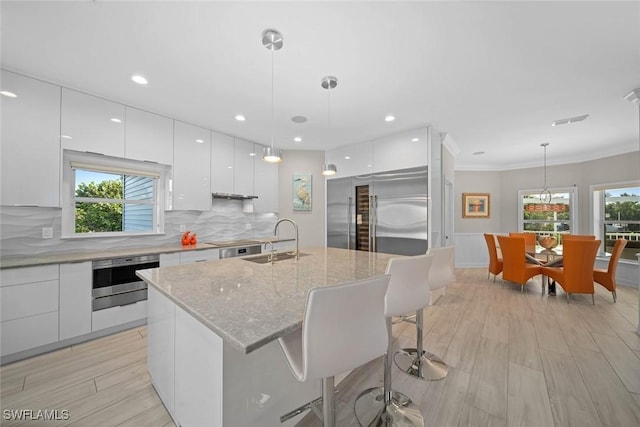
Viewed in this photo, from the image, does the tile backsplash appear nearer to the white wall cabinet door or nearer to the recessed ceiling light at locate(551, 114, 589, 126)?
the white wall cabinet door

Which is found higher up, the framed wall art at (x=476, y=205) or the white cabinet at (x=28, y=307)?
the framed wall art at (x=476, y=205)

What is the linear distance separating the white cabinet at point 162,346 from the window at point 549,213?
7.61 meters

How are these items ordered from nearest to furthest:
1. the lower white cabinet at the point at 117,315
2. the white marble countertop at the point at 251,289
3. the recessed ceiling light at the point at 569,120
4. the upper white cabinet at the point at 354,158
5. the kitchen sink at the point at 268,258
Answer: the white marble countertop at the point at 251,289, the kitchen sink at the point at 268,258, the lower white cabinet at the point at 117,315, the recessed ceiling light at the point at 569,120, the upper white cabinet at the point at 354,158

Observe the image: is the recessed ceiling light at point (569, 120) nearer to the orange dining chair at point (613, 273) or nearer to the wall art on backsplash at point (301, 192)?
the orange dining chair at point (613, 273)

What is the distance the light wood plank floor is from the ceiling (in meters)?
2.65

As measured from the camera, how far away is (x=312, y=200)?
16.3 ft

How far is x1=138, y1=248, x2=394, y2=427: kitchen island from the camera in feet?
3.18

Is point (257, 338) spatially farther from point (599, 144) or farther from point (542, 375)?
point (599, 144)

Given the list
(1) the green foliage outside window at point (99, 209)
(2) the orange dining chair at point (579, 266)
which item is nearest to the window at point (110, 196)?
(1) the green foliage outside window at point (99, 209)

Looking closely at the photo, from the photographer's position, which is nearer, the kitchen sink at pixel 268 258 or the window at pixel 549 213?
the kitchen sink at pixel 268 258

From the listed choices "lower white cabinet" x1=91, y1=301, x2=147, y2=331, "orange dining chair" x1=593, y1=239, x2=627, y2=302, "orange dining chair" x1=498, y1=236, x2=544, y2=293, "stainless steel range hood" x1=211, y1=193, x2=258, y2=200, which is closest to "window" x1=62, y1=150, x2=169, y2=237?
"stainless steel range hood" x1=211, y1=193, x2=258, y2=200

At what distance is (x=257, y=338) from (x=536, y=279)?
21.4 ft

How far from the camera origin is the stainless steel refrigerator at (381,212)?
3.77 m

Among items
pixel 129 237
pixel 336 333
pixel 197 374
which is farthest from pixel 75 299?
pixel 336 333
